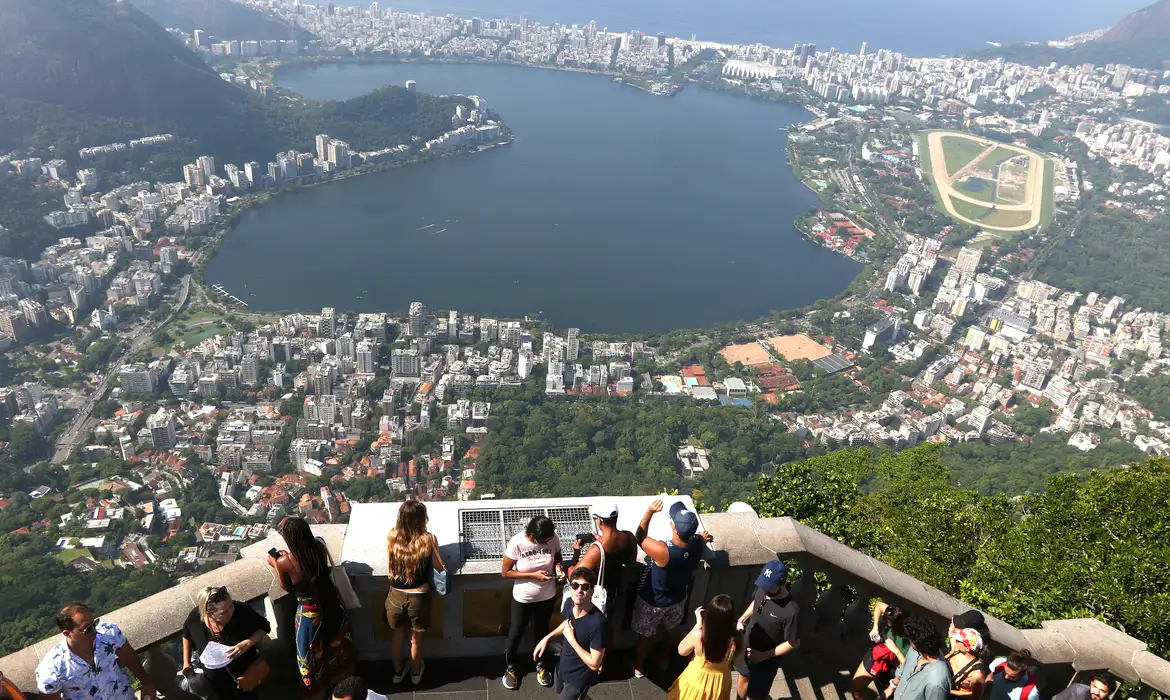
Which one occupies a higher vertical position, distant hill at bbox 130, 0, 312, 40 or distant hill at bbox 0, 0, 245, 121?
distant hill at bbox 130, 0, 312, 40

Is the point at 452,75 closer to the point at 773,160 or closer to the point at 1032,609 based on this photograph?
the point at 773,160

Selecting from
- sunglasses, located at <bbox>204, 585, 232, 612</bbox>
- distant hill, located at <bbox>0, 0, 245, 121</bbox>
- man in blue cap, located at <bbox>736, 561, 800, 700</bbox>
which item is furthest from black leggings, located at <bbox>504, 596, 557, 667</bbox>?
distant hill, located at <bbox>0, 0, 245, 121</bbox>

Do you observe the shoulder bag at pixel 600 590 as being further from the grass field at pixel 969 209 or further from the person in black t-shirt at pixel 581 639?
the grass field at pixel 969 209

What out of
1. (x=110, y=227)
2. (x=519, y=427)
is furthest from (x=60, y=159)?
(x=519, y=427)

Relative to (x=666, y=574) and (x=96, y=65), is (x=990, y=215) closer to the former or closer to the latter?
(x=666, y=574)

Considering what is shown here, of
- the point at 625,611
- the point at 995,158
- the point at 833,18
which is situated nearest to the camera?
the point at 625,611

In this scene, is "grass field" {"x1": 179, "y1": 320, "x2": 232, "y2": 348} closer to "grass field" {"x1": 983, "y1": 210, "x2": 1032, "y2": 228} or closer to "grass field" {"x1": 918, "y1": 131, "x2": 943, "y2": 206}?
"grass field" {"x1": 983, "y1": 210, "x2": 1032, "y2": 228}

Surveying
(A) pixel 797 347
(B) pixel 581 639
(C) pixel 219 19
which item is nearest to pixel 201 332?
(A) pixel 797 347

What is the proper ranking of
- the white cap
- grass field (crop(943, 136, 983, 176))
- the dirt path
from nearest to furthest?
1. the white cap
2. the dirt path
3. grass field (crop(943, 136, 983, 176))
